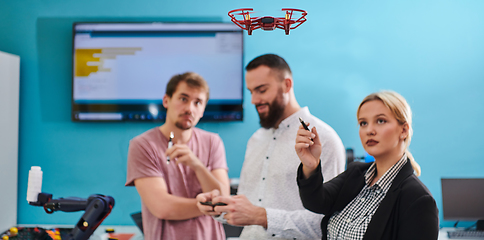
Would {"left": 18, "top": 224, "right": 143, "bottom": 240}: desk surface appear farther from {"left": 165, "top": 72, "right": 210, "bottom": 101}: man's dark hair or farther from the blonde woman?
the blonde woman

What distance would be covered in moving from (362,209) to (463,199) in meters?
1.99

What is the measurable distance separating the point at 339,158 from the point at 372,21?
173 centimetres

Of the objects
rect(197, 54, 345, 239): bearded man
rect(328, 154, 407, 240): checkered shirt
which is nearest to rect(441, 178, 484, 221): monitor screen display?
rect(197, 54, 345, 239): bearded man

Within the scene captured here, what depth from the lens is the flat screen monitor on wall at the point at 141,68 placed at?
280cm

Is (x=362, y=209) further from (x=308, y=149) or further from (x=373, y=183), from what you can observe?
(x=308, y=149)

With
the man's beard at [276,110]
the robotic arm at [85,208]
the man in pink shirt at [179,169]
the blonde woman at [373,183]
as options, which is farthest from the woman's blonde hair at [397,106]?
the robotic arm at [85,208]

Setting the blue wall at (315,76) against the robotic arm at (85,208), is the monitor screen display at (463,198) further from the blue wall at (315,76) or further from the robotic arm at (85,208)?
the robotic arm at (85,208)

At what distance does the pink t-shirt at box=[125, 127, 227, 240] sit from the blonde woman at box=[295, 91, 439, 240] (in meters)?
0.56

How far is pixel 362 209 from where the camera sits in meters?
1.22

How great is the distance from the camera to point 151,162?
160 cm

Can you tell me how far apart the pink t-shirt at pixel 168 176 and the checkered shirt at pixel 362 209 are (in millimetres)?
592

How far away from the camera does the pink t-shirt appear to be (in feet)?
5.21

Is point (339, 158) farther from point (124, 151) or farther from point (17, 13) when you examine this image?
point (17, 13)

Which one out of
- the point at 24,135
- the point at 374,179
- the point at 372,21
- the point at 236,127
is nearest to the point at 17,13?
the point at 24,135
